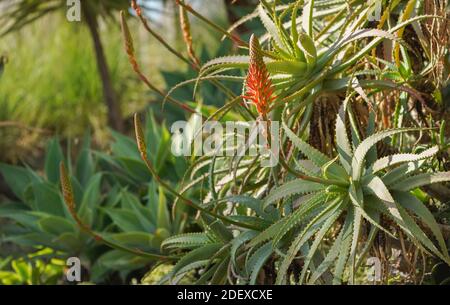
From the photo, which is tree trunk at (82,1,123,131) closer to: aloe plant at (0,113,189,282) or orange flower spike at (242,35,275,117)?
aloe plant at (0,113,189,282)

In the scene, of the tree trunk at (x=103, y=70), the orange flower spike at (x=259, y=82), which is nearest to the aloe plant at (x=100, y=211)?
the tree trunk at (x=103, y=70)

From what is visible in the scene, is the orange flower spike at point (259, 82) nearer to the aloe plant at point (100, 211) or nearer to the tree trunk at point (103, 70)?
the aloe plant at point (100, 211)

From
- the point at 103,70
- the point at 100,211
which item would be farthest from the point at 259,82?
the point at 103,70

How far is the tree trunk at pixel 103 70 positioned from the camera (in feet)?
17.9

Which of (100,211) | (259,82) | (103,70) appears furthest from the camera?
(103,70)

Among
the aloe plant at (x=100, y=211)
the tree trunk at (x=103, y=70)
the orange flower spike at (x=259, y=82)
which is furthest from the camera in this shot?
the tree trunk at (x=103, y=70)

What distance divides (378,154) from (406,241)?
0.32 meters

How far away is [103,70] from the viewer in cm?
560

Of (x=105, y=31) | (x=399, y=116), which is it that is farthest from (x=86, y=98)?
(x=399, y=116)

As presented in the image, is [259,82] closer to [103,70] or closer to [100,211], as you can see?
[100,211]

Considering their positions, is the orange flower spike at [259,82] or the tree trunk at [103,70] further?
the tree trunk at [103,70]

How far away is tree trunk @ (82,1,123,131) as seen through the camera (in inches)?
215

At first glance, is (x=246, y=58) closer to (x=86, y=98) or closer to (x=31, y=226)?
(x=31, y=226)

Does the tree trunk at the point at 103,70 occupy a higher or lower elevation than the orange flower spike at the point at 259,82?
higher
